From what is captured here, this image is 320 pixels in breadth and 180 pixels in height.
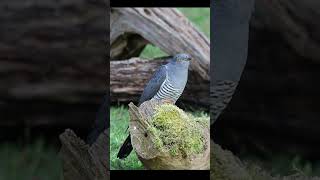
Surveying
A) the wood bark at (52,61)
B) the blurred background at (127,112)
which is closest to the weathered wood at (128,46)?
the blurred background at (127,112)

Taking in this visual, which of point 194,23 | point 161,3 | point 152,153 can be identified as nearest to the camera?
point 152,153

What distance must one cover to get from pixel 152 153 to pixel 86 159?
285mm

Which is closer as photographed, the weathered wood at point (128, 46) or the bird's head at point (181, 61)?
the bird's head at point (181, 61)

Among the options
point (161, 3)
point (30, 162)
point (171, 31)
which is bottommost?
point (30, 162)

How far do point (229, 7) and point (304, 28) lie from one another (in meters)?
0.39

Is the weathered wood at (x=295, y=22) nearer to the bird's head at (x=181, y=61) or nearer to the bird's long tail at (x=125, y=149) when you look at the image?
the bird's head at (x=181, y=61)

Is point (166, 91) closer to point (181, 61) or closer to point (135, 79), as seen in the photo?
point (181, 61)

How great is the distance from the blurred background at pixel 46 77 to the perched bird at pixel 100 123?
0.03 metres

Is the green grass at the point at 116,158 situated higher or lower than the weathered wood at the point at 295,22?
lower

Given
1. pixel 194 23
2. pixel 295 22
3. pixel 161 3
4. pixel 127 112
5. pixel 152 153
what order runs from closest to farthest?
1. pixel 152 153
2. pixel 161 3
3. pixel 295 22
4. pixel 127 112
5. pixel 194 23

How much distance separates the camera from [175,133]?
8.96ft

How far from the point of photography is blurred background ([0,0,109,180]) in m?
2.78

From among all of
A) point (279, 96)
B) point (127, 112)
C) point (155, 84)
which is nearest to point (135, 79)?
point (127, 112)

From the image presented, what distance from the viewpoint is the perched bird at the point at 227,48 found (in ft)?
9.11
